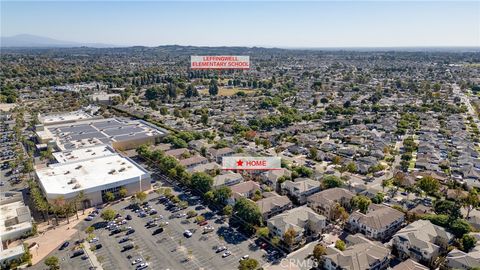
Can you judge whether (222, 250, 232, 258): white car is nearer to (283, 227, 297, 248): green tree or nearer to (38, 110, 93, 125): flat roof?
(283, 227, 297, 248): green tree

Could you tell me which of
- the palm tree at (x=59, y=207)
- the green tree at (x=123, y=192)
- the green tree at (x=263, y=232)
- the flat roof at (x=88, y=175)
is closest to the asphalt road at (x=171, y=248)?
the green tree at (x=263, y=232)

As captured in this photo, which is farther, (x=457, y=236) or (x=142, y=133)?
(x=142, y=133)

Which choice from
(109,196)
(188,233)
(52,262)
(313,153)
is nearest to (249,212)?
(188,233)

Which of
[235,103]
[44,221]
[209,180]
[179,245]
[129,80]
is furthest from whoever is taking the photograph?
[129,80]

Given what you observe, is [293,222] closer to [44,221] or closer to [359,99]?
[44,221]

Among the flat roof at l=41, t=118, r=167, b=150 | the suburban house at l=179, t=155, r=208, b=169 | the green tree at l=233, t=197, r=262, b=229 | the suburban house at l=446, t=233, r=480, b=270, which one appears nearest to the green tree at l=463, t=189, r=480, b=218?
the suburban house at l=446, t=233, r=480, b=270

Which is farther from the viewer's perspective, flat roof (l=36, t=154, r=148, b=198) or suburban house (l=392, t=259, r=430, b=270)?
flat roof (l=36, t=154, r=148, b=198)

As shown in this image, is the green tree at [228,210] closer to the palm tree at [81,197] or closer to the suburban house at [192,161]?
the suburban house at [192,161]

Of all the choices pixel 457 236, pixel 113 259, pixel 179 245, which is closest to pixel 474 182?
pixel 457 236
